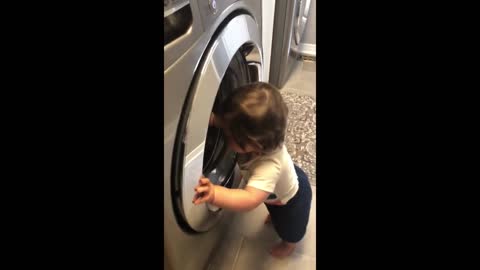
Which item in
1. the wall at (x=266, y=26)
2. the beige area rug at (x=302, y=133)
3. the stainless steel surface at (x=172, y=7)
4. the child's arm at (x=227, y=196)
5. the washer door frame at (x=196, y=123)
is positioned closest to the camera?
the stainless steel surface at (x=172, y=7)

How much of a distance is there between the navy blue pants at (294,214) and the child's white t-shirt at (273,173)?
7cm

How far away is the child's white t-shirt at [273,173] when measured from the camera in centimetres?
75

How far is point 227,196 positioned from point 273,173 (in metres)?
0.12

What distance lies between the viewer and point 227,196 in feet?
2.30

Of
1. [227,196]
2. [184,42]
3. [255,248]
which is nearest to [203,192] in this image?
[227,196]

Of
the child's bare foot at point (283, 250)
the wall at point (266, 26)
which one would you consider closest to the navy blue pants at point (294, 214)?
the child's bare foot at point (283, 250)

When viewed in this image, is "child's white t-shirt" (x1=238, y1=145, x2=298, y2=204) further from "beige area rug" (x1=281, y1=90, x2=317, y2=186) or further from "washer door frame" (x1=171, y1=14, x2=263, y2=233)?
"beige area rug" (x1=281, y1=90, x2=317, y2=186)

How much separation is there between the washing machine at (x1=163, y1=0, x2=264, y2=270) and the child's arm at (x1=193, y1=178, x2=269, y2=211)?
0.03m

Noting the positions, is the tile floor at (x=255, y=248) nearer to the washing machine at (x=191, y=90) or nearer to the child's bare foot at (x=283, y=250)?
the child's bare foot at (x=283, y=250)

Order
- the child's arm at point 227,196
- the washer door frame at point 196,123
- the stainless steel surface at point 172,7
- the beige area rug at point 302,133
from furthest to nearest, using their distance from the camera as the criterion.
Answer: the beige area rug at point 302,133
the child's arm at point 227,196
the washer door frame at point 196,123
the stainless steel surface at point 172,7

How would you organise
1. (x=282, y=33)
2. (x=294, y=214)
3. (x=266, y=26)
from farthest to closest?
(x=282, y=33)
(x=266, y=26)
(x=294, y=214)

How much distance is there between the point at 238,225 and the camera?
1.18 meters

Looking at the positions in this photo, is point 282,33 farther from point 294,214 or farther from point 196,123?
point 196,123
